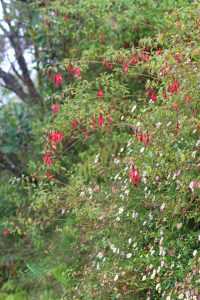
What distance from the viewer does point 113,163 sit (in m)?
5.84

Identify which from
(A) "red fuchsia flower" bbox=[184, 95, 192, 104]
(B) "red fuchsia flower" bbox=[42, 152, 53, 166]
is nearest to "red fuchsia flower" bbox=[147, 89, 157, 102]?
(A) "red fuchsia flower" bbox=[184, 95, 192, 104]

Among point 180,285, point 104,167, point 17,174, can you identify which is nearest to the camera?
point 180,285

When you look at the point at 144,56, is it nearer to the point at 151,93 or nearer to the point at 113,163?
the point at 151,93

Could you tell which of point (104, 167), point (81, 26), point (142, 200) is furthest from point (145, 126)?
point (81, 26)

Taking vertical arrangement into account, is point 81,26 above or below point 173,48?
below

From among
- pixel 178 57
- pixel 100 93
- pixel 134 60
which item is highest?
pixel 178 57

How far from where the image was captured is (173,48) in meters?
5.20

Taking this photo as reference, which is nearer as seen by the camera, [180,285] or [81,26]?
[180,285]

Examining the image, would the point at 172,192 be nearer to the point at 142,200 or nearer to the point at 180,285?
the point at 142,200

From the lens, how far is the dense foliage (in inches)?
183

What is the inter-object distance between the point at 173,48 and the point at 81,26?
101 inches

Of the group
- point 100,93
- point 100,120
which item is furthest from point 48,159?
point 100,93

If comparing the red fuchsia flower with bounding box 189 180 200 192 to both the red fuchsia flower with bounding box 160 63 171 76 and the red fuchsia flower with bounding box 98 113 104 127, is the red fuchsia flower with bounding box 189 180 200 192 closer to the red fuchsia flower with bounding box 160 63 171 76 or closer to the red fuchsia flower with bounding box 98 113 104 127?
the red fuchsia flower with bounding box 160 63 171 76

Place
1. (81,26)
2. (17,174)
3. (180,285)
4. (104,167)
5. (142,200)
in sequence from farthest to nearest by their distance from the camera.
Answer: (17,174) < (81,26) < (104,167) < (142,200) < (180,285)
